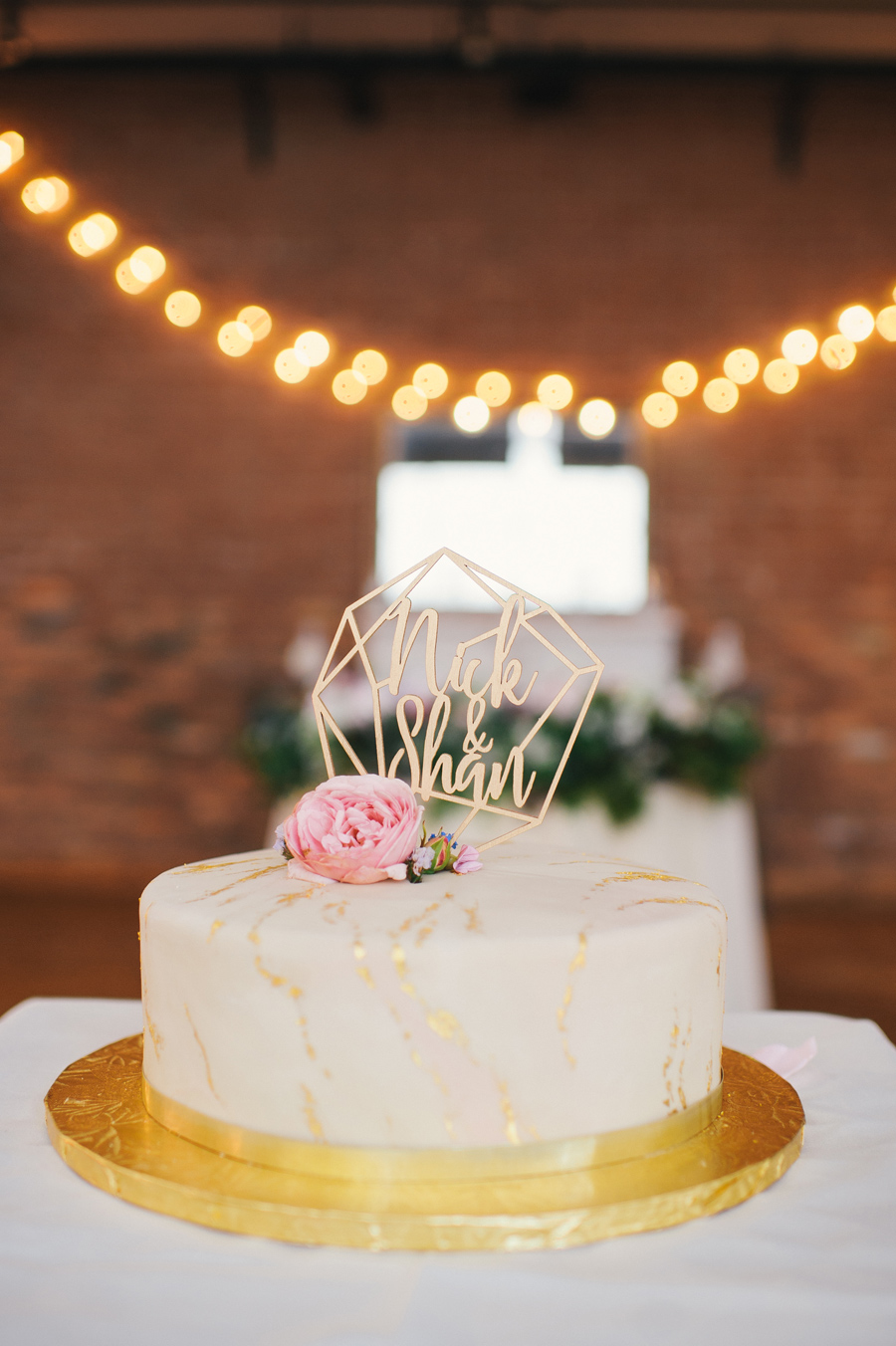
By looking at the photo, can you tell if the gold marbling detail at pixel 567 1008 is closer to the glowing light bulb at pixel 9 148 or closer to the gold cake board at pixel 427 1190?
the gold cake board at pixel 427 1190

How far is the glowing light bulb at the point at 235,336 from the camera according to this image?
2.93 m

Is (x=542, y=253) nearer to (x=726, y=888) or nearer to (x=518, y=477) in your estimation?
(x=518, y=477)

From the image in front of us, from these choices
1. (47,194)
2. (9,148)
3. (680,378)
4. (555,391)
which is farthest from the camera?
(680,378)

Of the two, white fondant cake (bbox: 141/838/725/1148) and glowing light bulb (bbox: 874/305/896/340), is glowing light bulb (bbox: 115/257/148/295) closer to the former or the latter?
glowing light bulb (bbox: 874/305/896/340)

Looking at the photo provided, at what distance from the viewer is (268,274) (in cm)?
506

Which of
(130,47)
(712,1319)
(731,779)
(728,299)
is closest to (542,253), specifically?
(728,299)

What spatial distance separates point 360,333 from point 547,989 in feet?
14.9

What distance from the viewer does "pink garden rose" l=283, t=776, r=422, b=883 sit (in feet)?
3.61

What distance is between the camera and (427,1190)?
896mm

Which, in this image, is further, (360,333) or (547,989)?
(360,333)

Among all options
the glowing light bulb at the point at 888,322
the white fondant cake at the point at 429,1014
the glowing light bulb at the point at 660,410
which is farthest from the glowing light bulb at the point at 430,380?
the white fondant cake at the point at 429,1014

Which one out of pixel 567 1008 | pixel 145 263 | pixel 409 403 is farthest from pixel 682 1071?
pixel 409 403

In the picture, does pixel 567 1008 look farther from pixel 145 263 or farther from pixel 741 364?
pixel 741 364

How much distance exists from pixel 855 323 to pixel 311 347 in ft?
4.90
